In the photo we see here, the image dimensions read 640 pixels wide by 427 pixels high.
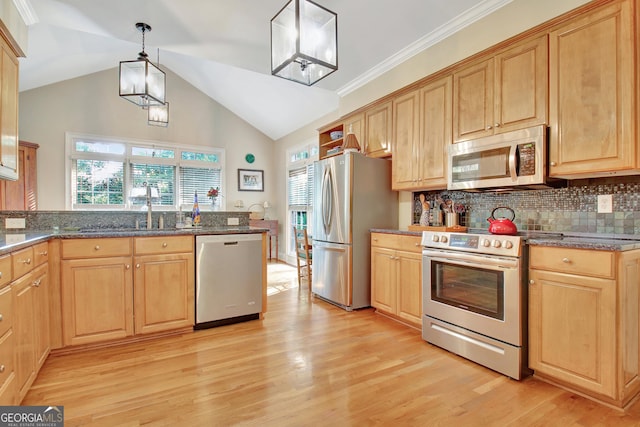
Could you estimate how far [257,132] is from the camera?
7.66 metres

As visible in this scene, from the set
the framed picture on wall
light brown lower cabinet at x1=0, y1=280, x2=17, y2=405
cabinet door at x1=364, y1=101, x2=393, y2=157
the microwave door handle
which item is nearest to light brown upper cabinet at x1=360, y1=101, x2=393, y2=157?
cabinet door at x1=364, y1=101, x2=393, y2=157

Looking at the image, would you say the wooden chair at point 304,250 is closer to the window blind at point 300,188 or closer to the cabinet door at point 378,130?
the cabinet door at point 378,130

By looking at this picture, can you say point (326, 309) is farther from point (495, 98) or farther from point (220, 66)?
point (220, 66)

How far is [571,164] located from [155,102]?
3594 millimetres

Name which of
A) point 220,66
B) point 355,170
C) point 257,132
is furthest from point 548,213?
point 257,132

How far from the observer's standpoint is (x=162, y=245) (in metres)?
2.79

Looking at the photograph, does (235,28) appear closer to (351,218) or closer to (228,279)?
(351,218)

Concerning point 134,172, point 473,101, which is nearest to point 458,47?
point 473,101

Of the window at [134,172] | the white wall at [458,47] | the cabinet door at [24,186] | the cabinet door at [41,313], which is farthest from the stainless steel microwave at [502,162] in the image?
the cabinet door at [24,186]

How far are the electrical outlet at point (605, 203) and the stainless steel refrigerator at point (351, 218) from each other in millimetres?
1936

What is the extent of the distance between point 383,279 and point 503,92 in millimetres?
2010

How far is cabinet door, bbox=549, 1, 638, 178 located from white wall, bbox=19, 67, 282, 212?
5930 mm

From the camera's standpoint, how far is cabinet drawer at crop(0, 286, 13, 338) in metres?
1.56

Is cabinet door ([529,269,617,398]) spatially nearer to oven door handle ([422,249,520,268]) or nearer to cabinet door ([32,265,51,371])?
oven door handle ([422,249,520,268])
